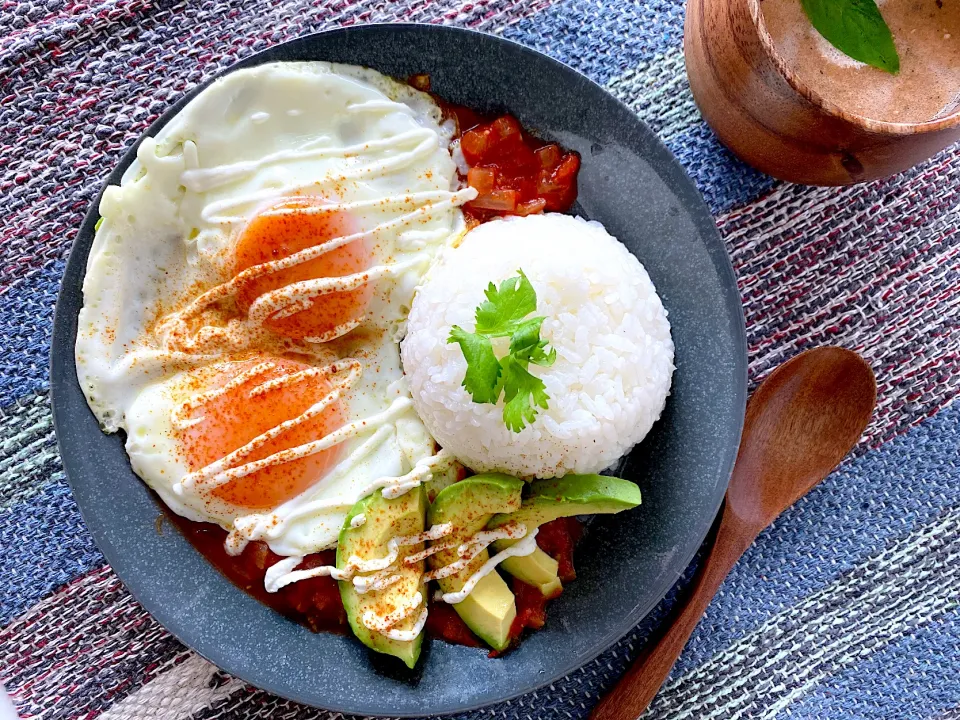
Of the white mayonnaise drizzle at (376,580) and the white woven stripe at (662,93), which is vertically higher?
the white woven stripe at (662,93)

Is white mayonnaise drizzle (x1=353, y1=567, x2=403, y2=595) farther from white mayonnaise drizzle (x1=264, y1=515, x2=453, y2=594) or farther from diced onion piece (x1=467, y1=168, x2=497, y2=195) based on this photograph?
diced onion piece (x1=467, y1=168, x2=497, y2=195)

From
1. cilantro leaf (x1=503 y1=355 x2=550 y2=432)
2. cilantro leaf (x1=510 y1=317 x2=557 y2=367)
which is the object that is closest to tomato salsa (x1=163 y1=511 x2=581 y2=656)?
cilantro leaf (x1=503 y1=355 x2=550 y2=432)

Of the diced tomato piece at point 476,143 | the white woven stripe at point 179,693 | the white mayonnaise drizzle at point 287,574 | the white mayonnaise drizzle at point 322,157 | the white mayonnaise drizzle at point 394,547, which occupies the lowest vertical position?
the white woven stripe at point 179,693

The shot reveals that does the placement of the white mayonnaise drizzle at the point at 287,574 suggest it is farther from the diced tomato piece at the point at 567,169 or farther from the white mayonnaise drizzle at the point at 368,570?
the diced tomato piece at the point at 567,169

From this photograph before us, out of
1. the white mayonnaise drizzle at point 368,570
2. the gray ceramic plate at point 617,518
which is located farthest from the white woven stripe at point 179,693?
the white mayonnaise drizzle at point 368,570

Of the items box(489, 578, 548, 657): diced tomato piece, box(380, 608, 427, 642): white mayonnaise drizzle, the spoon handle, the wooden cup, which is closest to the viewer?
the wooden cup

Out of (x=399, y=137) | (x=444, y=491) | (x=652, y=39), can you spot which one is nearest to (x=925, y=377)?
(x=652, y=39)
